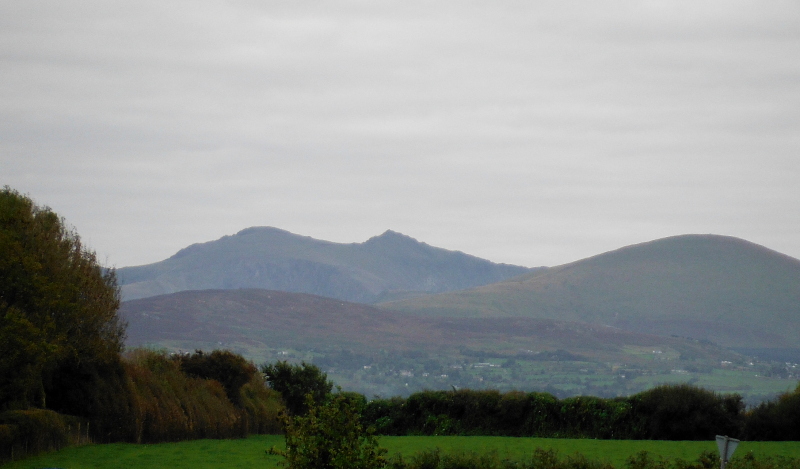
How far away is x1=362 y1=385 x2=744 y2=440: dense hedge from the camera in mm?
30547

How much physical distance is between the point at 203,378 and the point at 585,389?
154m

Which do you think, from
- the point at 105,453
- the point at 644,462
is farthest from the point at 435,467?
the point at 105,453

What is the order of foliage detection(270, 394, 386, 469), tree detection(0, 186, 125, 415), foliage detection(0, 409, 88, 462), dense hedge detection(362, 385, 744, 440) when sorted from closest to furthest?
foliage detection(270, 394, 386, 469)
foliage detection(0, 409, 88, 462)
tree detection(0, 186, 125, 415)
dense hedge detection(362, 385, 744, 440)

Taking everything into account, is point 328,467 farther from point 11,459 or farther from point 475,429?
point 475,429

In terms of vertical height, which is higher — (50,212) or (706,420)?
(50,212)

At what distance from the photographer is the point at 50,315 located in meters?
25.3

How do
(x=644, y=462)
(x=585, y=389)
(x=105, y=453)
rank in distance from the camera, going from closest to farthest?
1. (x=644, y=462)
2. (x=105, y=453)
3. (x=585, y=389)

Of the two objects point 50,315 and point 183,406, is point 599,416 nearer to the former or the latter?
point 183,406

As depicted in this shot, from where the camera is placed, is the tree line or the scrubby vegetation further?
the scrubby vegetation

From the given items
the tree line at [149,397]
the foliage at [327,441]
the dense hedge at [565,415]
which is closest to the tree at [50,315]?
the tree line at [149,397]

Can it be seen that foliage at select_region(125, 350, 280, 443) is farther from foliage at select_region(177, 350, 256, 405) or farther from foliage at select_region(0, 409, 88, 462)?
foliage at select_region(0, 409, 88, 462)

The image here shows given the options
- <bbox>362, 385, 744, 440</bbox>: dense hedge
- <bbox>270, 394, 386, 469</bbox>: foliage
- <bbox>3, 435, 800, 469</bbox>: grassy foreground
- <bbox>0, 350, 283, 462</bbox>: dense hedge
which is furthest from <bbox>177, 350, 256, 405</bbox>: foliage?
<bbox>270, 394, 386, 469</bbox>: foliage

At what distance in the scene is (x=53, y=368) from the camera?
2661 cm

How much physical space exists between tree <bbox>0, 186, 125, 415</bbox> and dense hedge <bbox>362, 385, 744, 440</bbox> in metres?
12.5
